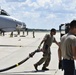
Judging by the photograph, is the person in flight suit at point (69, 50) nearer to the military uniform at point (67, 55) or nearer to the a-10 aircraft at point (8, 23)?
the military uniform at point (67, 55)

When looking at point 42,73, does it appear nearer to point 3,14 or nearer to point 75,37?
point 75,37

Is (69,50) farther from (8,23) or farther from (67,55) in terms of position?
(8,23)

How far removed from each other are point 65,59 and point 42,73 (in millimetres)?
5482

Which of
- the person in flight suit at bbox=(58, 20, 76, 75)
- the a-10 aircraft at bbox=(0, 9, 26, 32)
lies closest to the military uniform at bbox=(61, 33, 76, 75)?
the person in flight suit at bbox=(58, 20, 76, 75)

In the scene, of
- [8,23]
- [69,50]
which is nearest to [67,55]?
[69,50]

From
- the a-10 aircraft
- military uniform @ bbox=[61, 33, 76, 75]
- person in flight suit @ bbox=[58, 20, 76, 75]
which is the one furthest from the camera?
the a-10 aircraft

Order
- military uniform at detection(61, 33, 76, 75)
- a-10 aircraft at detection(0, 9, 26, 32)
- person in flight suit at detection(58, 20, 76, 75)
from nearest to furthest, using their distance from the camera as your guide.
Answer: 1. person in flight suit at detection(58, 20, 76, 75)
2. military uniform at detection(61, 33, 76, 75)
3. a-10 aircraft at detection(0, 9, 26, 32)

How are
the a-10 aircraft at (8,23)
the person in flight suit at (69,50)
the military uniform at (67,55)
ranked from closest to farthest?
1. the person in flight suit at (69,50)
2. the military uniform at (67,55)
3. the a-10 aircraft at (8,23)

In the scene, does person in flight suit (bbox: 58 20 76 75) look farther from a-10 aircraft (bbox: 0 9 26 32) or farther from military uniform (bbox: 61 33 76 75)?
a-10 aircraft (bbox: 0 9 26 32)

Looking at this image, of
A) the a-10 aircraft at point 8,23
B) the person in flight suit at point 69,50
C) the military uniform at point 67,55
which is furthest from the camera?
the a-10 aircraft at point 8,23

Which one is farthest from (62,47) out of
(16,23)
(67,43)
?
(16,23)

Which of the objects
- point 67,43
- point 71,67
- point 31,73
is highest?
point 67,43

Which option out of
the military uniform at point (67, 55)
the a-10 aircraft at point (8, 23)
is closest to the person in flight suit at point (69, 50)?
the military uniform at point (67, 55)

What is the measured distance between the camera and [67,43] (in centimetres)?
729
